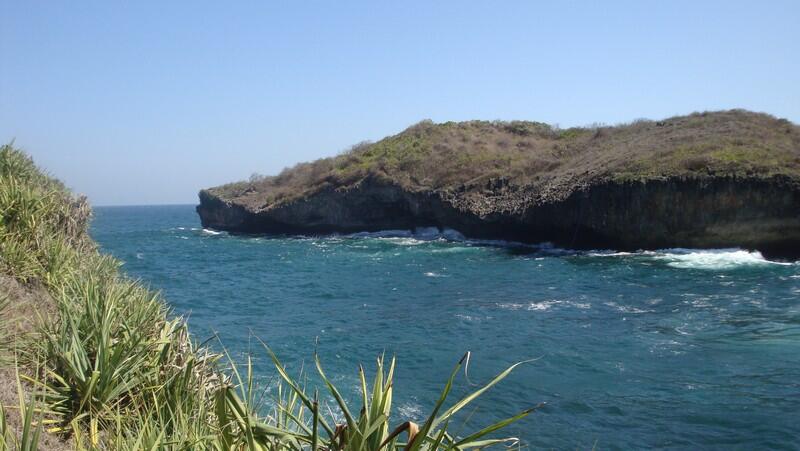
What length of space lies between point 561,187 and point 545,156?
43.6ft

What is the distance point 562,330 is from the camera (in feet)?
63.2

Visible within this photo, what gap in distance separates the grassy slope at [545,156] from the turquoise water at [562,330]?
20.8 ft

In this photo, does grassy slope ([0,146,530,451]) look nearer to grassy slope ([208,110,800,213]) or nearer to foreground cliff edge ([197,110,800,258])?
foreground cliff edge ([197,110,800,258])

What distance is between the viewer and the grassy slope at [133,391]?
14.9 feet

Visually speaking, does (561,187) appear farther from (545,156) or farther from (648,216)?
(545,156)

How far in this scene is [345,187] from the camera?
208 ft

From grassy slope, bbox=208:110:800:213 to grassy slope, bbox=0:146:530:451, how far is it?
119ft

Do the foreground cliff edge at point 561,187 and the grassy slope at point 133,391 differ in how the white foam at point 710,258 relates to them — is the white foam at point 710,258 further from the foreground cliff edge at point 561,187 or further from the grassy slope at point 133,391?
the grassy slope at point 133,391

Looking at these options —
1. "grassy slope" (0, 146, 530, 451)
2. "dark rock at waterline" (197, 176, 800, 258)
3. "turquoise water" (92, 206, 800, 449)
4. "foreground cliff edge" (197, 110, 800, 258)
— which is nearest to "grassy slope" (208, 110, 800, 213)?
"foreground cliff edge" (197, 110, 800, 258)

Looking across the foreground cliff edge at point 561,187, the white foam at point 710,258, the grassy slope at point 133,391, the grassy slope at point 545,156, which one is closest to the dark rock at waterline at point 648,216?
the foreground cliff edge at point 561,187

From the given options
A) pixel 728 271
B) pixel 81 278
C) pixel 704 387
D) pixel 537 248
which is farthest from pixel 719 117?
pixel 81 278

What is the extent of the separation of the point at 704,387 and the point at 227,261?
33.2 m

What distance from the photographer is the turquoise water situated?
480 inches

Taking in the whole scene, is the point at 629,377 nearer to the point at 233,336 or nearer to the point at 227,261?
the point at 233,336
